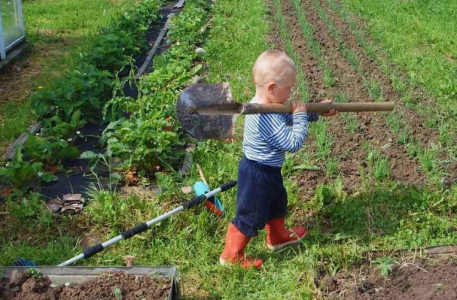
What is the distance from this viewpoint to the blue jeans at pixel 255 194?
11.5 ft

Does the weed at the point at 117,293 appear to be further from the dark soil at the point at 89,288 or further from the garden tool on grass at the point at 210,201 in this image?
the garden tool on grass at the point at 210,201

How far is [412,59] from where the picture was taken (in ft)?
24.3

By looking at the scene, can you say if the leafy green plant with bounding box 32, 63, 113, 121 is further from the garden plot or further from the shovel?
the shovel

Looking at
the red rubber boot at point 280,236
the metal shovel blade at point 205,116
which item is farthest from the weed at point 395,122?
the metal shovel blade at point 205,116

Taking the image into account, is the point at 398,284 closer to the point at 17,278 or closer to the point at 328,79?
the point at 17,278

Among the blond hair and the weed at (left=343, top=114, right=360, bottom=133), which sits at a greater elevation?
the blond hair

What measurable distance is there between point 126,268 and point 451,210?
248cm

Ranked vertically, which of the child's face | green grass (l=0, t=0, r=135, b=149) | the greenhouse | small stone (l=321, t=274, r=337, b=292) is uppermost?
the child's face

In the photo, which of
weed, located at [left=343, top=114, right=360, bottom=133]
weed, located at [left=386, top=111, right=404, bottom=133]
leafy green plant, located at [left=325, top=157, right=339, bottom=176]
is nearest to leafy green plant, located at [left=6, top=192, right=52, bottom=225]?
leafy green plant, located at [left=325, top=157, right=339, bottom=176]

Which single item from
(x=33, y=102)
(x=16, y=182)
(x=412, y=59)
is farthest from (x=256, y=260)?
(x=412, y=59)

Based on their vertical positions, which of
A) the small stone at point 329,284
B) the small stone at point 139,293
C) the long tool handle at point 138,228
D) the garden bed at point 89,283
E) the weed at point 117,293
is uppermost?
the weed at point 117,293

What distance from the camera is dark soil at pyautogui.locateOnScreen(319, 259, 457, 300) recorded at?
3.22 metres

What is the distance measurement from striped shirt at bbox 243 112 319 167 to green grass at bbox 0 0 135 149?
9.27ft

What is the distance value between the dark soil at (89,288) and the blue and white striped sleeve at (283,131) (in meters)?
1.01
